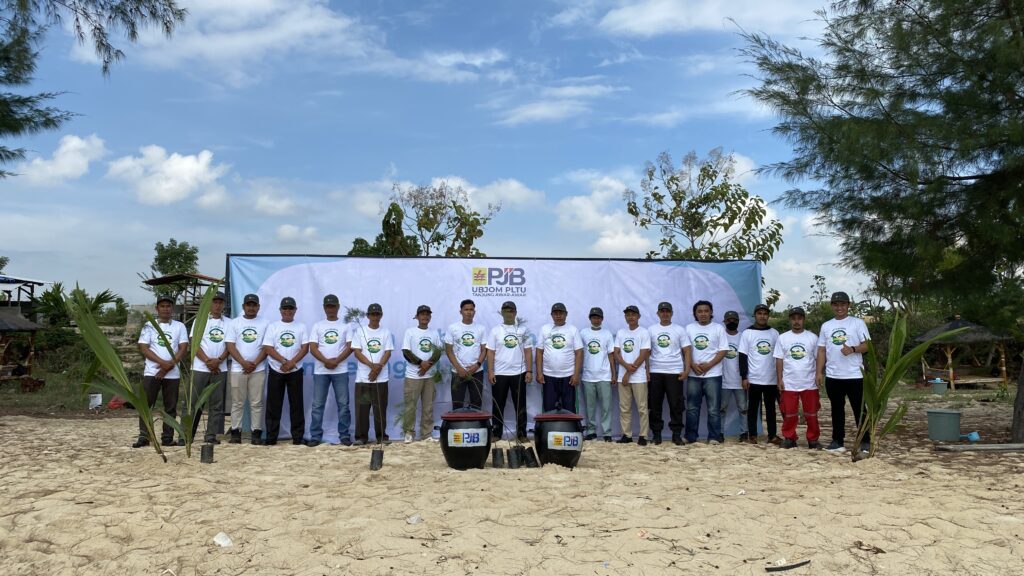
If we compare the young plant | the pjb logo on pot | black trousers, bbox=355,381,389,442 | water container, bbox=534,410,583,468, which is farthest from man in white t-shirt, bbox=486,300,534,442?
the young plant

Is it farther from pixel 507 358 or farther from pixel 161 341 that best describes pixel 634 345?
pixel 161 341

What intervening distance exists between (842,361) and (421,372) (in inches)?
142

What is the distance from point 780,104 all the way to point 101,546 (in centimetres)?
596

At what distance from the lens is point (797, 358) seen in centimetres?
642

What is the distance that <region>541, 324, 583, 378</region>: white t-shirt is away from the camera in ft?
22.2

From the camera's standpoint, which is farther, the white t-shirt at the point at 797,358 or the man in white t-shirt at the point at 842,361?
the white t-shirt at the point at 797,358

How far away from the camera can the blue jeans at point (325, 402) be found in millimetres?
6695

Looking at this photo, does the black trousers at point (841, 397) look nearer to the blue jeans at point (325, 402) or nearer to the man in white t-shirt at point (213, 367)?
the blue jeans at point (325, 402)

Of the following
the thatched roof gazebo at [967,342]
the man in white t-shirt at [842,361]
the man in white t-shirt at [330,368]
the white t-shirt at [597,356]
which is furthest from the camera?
Result: the thatched roof gazebo at [967,342]

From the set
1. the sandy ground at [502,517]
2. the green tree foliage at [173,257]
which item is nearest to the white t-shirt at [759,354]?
the sandy ground at [502,517]

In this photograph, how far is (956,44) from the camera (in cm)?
611

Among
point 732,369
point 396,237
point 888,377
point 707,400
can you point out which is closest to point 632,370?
point 707,400

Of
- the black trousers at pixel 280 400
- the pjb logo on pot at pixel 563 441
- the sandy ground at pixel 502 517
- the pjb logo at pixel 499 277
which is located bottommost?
the sandy ground at pixel 502 517

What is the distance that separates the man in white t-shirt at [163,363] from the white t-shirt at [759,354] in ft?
16.2
